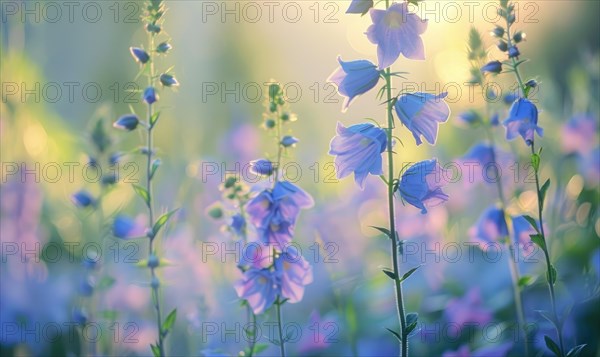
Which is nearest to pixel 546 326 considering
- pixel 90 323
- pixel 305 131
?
pixel 90 323

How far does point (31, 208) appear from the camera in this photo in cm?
264

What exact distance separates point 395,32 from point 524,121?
0.32 m

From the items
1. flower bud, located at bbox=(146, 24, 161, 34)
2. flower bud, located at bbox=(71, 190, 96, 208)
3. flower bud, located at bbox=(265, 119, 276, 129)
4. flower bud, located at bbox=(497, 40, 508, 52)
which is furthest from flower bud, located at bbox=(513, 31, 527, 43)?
flower bud, located at bbox=(71, 190, 96, 208)

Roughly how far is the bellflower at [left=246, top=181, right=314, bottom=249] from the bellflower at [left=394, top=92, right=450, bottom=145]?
0.28 m

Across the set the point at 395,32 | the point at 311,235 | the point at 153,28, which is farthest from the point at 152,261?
the point at 311,235

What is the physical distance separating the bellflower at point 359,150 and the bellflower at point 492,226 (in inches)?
25.4

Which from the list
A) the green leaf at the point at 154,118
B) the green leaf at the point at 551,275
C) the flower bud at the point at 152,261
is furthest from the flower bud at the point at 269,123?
the green leaf at the point at 551,275

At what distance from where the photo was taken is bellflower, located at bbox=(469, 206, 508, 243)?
6.36 feet

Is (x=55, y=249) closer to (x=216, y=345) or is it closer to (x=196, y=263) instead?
(x=196, y=263)

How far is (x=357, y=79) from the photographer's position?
1.42 metres

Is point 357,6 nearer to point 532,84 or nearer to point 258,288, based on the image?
point 532,84

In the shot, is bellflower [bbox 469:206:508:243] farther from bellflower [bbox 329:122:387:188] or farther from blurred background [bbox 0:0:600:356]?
bellflower [bbox 329:122:387:188]

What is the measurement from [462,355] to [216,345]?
29.7 inches

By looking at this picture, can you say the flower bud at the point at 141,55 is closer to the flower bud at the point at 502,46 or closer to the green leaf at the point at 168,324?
the green leaf at the point at 168,324
